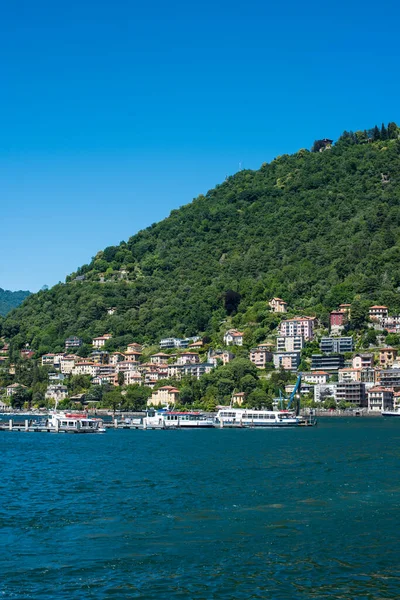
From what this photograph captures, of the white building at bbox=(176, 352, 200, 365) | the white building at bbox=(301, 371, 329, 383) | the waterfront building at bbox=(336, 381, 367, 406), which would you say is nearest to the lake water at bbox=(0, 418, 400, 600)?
the waterfront building at bbox=(336, 381, 367, 406)

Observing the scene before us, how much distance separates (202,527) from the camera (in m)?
29.7

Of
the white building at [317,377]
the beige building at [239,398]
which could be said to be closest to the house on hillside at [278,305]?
the white building at [317,377]

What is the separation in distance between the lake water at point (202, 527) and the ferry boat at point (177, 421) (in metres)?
43.1

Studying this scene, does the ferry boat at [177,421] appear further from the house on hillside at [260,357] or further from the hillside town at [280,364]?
the house on hillside at [260,357]

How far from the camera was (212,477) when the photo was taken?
144 feet

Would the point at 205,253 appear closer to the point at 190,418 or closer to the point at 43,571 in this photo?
the point at 190,418

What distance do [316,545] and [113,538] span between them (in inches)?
256

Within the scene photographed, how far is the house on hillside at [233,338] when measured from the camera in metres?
145

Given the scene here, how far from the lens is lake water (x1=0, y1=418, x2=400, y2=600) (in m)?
22.5

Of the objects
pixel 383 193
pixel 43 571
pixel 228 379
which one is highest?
pixel 383 193

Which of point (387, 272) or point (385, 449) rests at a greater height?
point (387, 272)

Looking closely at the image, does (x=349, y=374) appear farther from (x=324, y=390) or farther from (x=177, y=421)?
(x=177, y=421)

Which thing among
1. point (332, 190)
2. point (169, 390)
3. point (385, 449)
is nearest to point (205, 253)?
point (332, 190)

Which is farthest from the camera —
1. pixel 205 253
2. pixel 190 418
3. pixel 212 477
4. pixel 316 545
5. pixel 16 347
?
pixel 205 253
